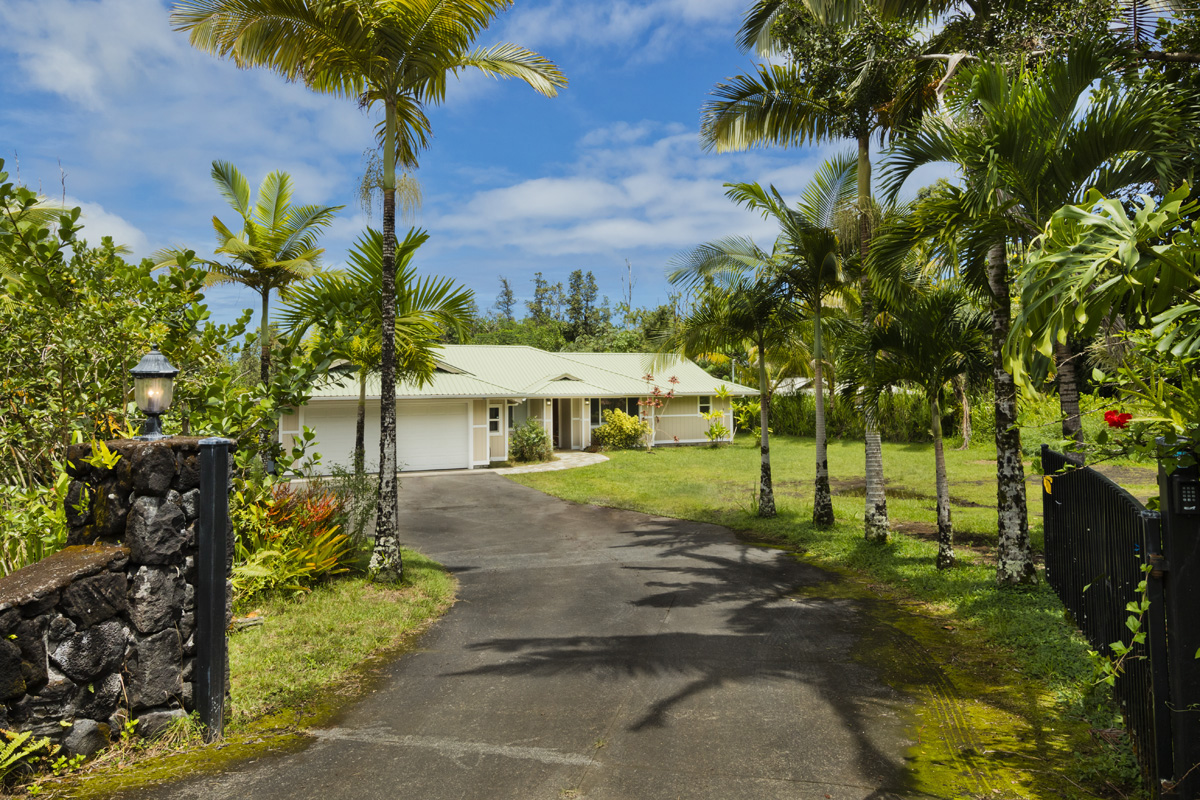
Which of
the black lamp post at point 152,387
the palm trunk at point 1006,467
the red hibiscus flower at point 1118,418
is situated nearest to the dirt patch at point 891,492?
the palm trunk at point 1006,467

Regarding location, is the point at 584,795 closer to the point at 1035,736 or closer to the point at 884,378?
the point at 1035,736

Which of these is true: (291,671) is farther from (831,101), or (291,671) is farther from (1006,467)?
(831,101)

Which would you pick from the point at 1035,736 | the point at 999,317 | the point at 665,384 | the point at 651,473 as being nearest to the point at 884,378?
the point at 999,317

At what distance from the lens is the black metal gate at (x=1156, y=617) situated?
10.4ft

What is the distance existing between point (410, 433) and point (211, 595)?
18.4 metres

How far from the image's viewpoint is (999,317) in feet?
24.7

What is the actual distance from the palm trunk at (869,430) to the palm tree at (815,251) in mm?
628

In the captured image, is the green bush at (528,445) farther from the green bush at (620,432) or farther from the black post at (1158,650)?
the black post at (1158,650)

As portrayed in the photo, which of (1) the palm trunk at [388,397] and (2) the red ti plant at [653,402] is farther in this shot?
(2) the red ti plant at [653,402]

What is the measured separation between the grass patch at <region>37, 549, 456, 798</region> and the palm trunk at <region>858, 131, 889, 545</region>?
650 cm

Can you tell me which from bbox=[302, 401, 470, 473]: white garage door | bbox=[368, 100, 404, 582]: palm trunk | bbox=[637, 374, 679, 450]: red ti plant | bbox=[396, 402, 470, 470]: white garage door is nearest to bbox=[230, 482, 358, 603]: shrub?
bbox=[368, 100, 404, 582]: palm trunk

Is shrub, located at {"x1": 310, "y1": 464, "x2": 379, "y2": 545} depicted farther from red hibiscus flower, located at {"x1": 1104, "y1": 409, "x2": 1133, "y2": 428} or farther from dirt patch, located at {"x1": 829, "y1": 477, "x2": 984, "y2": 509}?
dirt patch, located at {"x1": 829, "y1": 477, "x2": 984, "y2": 509}

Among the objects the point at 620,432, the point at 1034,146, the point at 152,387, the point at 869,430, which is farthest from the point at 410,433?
the point at 1034,146

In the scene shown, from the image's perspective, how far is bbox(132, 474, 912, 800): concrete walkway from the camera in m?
4.00
